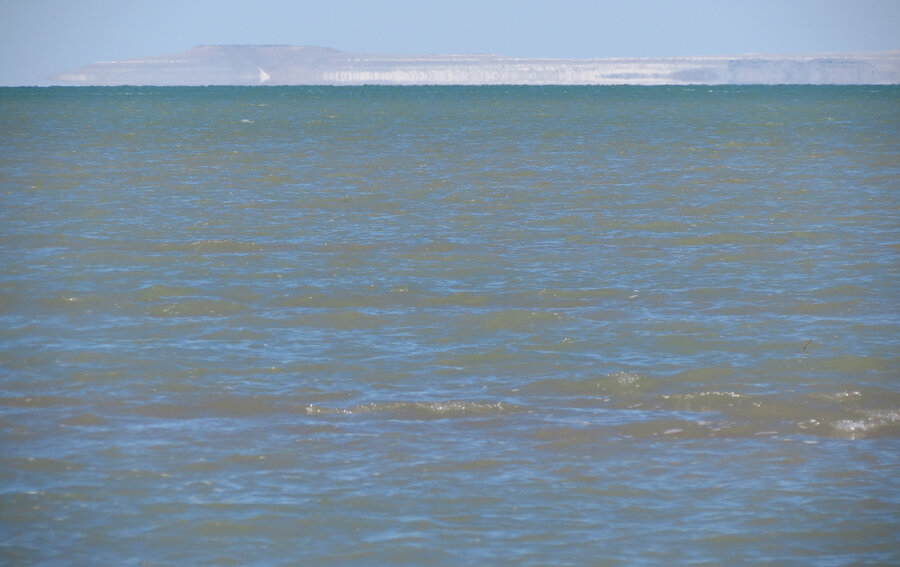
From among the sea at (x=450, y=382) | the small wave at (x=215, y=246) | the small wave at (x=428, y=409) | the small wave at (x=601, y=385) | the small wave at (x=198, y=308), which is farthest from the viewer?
the small wave at (x=215, y=246)

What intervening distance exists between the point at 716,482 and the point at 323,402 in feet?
13.3

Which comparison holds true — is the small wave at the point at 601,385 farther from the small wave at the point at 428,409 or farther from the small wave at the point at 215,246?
the small wave at the point at 215,246

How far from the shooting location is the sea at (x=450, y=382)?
8711mm

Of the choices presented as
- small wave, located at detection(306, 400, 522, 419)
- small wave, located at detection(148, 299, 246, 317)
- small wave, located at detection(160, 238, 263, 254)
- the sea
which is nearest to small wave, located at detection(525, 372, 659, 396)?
the sea

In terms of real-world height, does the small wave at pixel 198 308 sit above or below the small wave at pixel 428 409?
above

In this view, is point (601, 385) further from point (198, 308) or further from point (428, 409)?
point (198, 308)

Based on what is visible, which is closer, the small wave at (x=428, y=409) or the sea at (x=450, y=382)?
the sea at (x=450, y=382)

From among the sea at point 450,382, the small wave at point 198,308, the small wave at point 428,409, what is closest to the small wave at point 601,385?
the sea at point 450,382

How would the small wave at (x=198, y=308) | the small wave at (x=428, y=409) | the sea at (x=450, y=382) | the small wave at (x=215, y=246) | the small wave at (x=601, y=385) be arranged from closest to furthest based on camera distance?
the sea at (x=450, y=382), the small wave at (x=428, y=409), the small wave at (x=601, y=385), the small wave at (x=198, y=308), the small wave at (x=215, y=246)

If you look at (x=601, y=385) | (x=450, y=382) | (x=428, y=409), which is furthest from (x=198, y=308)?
(x=601, y=385)

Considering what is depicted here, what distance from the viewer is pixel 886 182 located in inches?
1294

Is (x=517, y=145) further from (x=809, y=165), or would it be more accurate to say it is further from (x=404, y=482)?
(x=404, y=482)

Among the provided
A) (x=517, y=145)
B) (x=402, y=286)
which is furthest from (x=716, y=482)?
(x=517, y=145)

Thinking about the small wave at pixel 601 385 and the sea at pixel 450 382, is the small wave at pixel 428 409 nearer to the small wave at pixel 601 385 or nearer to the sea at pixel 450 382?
the sea at pixel 450 382
